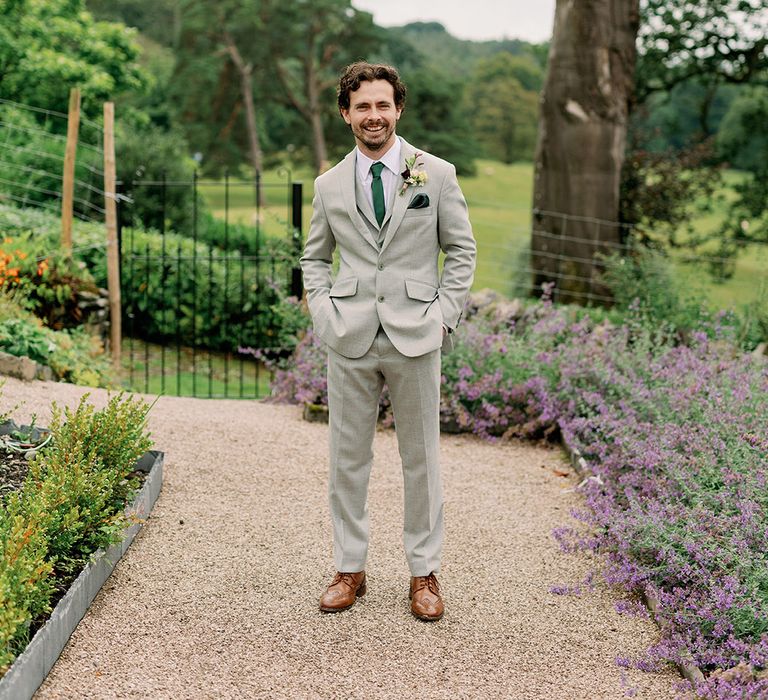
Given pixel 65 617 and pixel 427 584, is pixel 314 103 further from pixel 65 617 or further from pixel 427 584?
pixel 65 617

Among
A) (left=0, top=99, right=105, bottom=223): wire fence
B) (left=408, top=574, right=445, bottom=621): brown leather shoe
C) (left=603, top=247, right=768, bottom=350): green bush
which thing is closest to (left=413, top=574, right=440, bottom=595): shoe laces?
(left=408, top=574, right=445, bottom=621): brown leather shoe

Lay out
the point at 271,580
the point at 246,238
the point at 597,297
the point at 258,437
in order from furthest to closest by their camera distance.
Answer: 1. the point at 246,238
2. the point at 597,297
3. the point at 258,437
4. the point at 271,580

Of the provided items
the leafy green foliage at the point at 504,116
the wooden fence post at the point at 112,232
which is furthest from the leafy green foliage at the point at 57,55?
the leafy green foliage at the point at 504,116

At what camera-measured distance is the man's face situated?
3.27 meters

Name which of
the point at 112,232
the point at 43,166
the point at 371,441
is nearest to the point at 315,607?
the point at 371,441

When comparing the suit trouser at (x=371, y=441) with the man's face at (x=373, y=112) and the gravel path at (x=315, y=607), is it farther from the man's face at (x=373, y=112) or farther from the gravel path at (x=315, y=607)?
the man's face at (x=373, y=112)

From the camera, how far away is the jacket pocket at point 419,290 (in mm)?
3359

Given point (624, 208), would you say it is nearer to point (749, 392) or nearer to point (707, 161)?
point (707, 161)

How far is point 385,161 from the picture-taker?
3.41 metres

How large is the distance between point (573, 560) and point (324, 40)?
31552mm

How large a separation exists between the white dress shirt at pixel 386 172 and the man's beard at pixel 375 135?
66 millimetres

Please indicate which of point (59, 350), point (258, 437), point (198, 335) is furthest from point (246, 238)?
point (258, 437)

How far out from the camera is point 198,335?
401 inches

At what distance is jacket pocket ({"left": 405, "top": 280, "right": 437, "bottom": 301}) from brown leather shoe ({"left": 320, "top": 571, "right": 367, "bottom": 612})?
3.70ft
